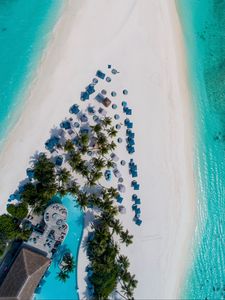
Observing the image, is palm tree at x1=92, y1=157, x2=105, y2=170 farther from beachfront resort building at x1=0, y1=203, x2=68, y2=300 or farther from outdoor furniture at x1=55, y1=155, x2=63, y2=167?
beachfront resort building at x1=0, y1=203, x2=68, y2=300

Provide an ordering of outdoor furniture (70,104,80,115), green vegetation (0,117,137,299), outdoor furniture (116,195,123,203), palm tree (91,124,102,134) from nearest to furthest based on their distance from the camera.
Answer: green vegetation (0,117,137,299)
palm tree (91,124,102,134)
outdoor furniture (70,104,80,115)
outdoor furniture (116,195,123,203)

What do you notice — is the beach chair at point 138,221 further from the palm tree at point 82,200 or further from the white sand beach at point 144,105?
the palm tree at point 82,200

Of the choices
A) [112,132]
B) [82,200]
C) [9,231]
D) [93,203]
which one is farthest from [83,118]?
[9,231]

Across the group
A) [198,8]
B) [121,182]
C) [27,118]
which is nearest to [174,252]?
[121,182]

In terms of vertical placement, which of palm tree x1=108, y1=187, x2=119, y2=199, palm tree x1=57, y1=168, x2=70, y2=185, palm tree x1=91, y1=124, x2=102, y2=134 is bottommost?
palm tree x1=57, y1=168, x2=70, y2=185

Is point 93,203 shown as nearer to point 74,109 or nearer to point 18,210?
point 18,210

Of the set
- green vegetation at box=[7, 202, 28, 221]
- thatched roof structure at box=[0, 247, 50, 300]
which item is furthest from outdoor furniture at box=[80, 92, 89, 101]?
thatched roof structure at box=[0, 247, 50, 300]

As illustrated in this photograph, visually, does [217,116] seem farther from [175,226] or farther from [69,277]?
[69,277]
